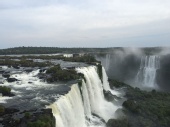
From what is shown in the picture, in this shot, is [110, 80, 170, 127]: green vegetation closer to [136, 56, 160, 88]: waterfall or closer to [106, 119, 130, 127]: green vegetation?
[106, 119, 130, 127]: green vegetation

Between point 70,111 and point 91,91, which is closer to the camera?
point 70,111

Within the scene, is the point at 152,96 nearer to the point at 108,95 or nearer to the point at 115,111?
the point at 108,95

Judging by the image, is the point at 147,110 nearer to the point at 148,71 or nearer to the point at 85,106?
the point at 85,106

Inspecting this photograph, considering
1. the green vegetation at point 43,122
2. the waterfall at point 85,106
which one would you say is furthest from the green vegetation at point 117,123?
the green vegetation at point 43,122

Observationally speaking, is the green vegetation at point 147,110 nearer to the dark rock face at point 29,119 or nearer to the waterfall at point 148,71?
the dark rock face at point 29,119

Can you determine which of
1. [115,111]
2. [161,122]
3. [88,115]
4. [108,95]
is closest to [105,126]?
[88,115]

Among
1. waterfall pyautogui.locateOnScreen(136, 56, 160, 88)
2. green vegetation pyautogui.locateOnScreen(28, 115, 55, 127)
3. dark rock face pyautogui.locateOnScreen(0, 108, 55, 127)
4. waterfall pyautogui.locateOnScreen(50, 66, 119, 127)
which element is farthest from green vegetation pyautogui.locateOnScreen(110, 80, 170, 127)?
waterfall pyautogui.locateOnScreen(136, 56, 160, 88)
